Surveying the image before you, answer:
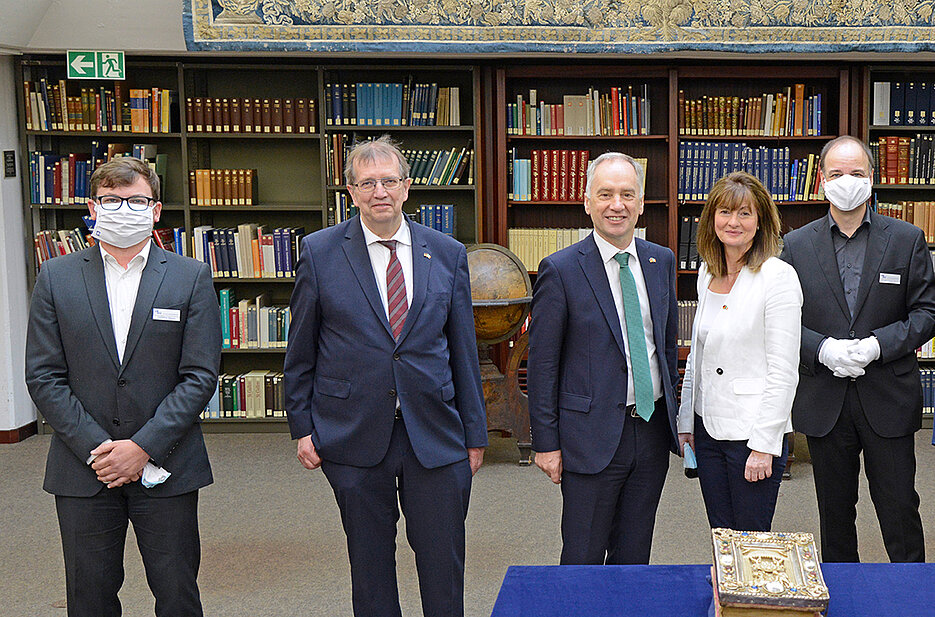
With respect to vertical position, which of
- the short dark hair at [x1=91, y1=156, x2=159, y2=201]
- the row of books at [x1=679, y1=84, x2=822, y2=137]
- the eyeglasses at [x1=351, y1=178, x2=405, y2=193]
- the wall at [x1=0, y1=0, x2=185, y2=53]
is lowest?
the eyeglasses at [x1=351, y1=178, x2=405, y2=193]

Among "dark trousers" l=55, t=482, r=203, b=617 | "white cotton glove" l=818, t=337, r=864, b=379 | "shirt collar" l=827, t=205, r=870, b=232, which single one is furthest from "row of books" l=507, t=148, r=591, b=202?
"dark trousers" l=55, t=482, r=203, b=617

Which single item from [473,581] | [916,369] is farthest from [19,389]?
[916,369]

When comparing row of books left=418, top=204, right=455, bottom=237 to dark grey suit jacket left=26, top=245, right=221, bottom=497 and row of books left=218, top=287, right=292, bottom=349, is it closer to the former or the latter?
row of books left=218, top=287, right=292, bottom=349

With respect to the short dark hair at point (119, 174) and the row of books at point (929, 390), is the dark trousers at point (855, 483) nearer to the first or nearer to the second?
the short dark hair at point (119, 174)

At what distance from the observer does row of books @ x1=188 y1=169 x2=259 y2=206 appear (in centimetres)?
669

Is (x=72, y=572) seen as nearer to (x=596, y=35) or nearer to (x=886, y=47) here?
(x=596, y=35)

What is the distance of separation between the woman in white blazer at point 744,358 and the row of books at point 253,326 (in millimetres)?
4117

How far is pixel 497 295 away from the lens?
568 cm

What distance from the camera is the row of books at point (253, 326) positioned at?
6.75 meters

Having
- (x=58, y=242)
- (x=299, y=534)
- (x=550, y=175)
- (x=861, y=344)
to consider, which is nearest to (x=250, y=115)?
(x=58, y=242)

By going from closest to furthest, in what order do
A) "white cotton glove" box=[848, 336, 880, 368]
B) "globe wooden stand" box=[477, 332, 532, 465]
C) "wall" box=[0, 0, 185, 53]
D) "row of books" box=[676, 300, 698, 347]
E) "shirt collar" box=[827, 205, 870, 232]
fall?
"white cotton glove" box=[848, 336, 880, 368] < "shirt collar" box=[827, 205, 870, 232] < "globe wooden stand" box=[477, 332, 532, 465] < "wall" box=[0, 0, 185, 53] < "row of books" box=[676, 300, 698, 347]

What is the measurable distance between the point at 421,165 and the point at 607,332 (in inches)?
155

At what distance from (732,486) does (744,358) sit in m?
0.40

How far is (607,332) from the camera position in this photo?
9.87 feet
